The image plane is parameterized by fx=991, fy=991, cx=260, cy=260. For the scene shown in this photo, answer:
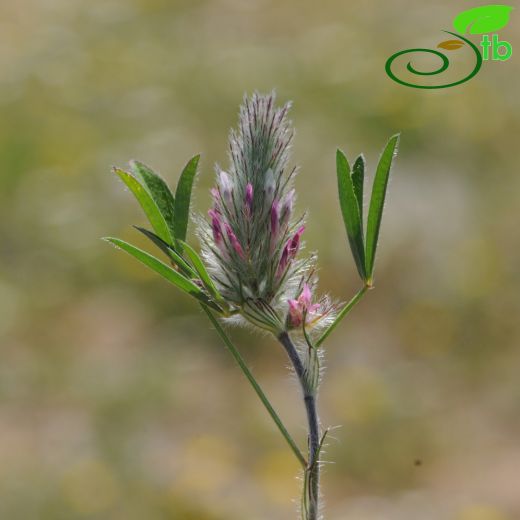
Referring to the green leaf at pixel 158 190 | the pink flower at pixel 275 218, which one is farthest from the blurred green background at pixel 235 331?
the pink flower at pixel 275 218

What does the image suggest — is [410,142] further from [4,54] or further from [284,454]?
[4,54]

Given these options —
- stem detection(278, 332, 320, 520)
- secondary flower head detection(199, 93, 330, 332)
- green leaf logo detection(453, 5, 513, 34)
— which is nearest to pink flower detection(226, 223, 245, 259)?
secondary flower head detection(199, 93, 330, 332)

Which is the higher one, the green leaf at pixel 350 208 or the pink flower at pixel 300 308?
the green leaf at pixel 350 208

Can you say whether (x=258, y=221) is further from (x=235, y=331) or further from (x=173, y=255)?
(x=235, y=331)

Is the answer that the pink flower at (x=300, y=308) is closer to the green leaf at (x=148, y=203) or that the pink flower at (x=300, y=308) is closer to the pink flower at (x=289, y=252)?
the pink flower at (x=289, y=252)

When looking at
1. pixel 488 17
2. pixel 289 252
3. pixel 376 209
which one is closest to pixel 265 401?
pixel 289 252

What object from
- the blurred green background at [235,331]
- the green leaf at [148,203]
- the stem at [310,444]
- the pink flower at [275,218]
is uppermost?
the blurred green background at [235,331]
